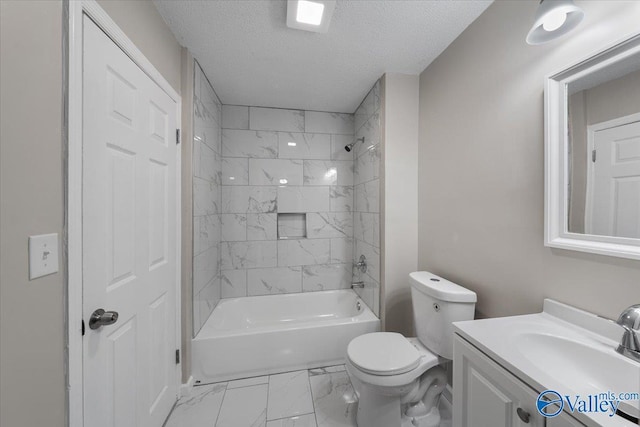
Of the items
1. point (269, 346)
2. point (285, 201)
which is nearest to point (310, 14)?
point (285, 201)

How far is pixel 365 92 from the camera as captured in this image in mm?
2330

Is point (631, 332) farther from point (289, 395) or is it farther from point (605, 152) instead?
point (289, 395)

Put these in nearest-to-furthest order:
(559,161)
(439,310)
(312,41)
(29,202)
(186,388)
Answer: (29,202) < (559,161) < (439,310) < (312,41) < (186,388)

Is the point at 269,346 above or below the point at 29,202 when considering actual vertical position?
below

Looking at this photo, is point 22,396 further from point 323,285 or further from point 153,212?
point 323,285

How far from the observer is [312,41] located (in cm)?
159

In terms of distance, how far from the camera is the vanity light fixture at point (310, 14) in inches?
49.7

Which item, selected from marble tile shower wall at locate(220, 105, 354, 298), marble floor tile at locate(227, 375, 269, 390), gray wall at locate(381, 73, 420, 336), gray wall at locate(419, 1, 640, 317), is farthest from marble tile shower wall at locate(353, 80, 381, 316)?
marble floor tile at locate(227, 375, 269, 390)

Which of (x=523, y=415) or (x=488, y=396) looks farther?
(x=488, y=396)

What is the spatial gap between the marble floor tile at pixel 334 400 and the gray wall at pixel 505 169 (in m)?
1.07

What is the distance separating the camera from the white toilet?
4.36 feet

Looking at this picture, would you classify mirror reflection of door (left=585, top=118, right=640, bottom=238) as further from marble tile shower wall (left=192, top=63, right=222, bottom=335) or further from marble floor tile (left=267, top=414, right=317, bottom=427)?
marble tile shower wall (left=192, top=63, right=222, bottom=335)

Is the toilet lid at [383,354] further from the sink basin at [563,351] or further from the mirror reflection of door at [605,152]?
the mirror reflection of door at [605,152]

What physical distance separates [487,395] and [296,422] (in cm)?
120
